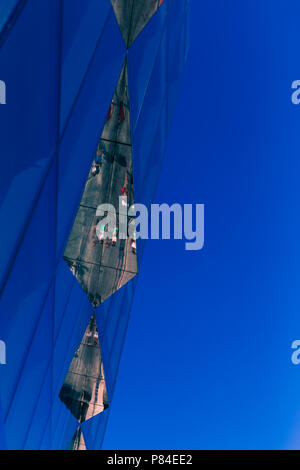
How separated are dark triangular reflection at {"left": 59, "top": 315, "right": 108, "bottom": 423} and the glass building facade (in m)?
0.06

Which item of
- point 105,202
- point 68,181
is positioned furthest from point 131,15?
point 68,181

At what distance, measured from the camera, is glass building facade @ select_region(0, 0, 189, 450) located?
3.92 meters

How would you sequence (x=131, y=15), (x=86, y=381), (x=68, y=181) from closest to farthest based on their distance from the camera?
(x=68, y=181), (x=131, y=15), (x=86, y=381)

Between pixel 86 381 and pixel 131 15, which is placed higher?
pixel 131 15

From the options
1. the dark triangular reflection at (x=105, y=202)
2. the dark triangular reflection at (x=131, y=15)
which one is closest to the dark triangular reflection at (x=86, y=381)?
the dark triangular reflection at (x=105, y=202)

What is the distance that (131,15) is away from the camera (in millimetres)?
7668

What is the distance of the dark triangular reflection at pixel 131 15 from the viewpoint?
22.8 ft

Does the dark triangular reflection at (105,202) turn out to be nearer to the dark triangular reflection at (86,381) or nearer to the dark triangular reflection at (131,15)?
the dark triangular reflection at (131,15)

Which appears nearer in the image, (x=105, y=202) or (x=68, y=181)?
(x=68, y=181)

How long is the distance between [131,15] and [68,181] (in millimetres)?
4280

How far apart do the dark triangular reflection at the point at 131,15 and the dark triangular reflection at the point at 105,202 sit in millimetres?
722

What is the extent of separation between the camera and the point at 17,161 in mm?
3885

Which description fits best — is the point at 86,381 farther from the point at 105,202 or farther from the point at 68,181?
the point at 68,181

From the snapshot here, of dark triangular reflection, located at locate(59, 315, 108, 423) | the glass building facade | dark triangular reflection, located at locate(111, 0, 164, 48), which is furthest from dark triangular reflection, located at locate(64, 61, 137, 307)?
dark triangular reflection, located at locate(59, 315, 108, 423)
